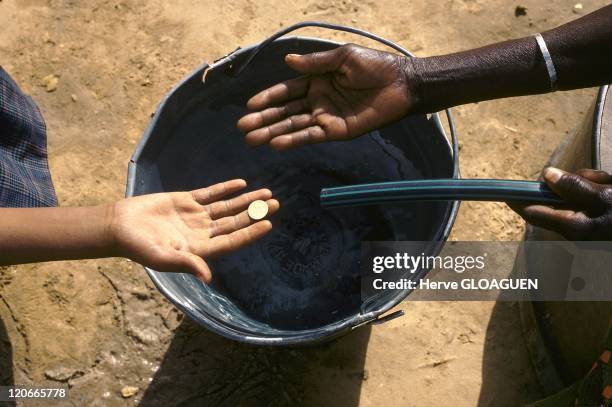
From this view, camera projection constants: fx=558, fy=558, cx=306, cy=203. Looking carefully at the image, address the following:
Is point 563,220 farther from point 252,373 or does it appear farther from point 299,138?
point 252,373

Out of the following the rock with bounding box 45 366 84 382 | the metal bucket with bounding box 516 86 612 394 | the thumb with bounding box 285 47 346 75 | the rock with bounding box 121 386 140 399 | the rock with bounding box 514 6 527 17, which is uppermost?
the rock with bounding box 514 6 527 17

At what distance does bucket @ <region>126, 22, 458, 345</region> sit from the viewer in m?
2.09

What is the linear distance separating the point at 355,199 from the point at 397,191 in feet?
0.46

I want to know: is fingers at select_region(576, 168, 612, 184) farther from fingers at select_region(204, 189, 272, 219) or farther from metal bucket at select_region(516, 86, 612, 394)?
fingers at select_region(204, 189, 272, 219)

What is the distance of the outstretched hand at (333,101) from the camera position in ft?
6.84

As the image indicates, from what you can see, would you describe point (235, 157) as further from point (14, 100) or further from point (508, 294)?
point (508, 294)

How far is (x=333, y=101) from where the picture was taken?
2186mm

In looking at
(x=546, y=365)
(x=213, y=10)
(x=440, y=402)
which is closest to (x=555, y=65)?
(x=546, y=365)

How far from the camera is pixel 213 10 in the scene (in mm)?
3174

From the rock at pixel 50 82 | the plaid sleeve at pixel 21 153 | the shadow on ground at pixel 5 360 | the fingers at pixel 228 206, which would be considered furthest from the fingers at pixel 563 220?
the rock at pixel 50 82

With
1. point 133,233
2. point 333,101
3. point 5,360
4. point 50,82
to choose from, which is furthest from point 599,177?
point 50,82

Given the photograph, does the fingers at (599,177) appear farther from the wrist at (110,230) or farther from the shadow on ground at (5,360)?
the shadow on ground at (5,360)

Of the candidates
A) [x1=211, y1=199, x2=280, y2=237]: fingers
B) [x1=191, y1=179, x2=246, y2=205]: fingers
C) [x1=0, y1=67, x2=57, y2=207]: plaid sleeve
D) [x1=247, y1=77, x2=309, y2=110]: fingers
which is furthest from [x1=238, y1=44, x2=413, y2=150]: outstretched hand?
[x1=0, y1=67, x2=57, y2=207]: plaid sleeve

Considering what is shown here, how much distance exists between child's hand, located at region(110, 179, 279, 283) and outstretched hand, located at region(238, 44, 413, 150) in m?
0.27
